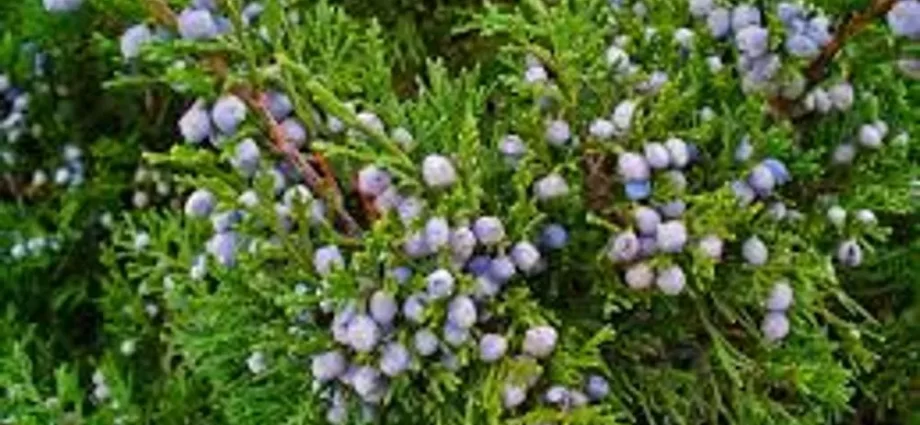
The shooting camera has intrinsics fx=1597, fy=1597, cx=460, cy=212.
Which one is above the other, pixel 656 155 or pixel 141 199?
pixel 656 155

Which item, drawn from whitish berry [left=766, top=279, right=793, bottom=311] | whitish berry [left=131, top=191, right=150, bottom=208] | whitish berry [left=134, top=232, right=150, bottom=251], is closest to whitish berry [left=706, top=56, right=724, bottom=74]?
whitish berry [left=766, top=279, right=793, bottom=311]

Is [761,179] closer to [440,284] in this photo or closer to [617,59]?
[617,59]

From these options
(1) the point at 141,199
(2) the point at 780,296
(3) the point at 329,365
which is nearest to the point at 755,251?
(2) the point at 780,296

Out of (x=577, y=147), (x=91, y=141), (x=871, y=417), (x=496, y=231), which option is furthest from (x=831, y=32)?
(x=91, y=141)

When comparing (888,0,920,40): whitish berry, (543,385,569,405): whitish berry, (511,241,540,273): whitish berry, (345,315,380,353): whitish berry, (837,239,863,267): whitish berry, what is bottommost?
(543,385,569,405): whitish berry

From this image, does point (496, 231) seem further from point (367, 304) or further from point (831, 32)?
point (831, 32)

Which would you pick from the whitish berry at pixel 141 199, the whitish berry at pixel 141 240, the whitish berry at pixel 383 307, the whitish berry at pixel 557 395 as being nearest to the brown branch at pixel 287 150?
the whitish berry at pixel 383 307

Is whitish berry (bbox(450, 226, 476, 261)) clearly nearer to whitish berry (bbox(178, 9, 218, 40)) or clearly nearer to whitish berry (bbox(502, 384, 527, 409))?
whitish berry (bbox(502, 384, 527, 409))
